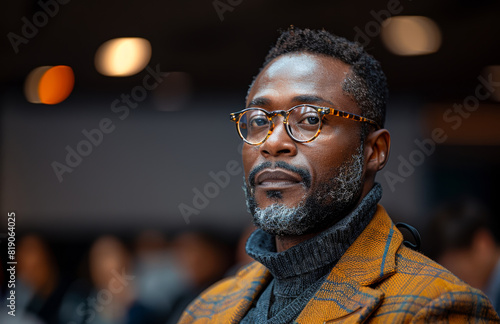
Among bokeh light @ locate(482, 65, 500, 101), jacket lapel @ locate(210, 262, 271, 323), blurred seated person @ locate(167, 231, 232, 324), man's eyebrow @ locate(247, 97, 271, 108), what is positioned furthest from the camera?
bokeh light @ locate(482, 65, 500, 101)

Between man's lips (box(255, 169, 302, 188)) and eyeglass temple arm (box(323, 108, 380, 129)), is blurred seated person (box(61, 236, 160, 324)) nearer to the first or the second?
man's lips (box(255, 169, 302, 188))

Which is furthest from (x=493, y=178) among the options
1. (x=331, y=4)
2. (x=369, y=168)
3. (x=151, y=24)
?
(x=369, y=168)

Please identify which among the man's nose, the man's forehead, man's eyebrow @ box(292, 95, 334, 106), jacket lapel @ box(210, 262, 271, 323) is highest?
the man's forehead

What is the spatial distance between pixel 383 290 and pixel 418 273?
0.38ft

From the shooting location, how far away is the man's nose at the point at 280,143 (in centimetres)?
187

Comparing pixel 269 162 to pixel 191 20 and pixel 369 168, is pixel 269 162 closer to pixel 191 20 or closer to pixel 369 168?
pixel 369 168

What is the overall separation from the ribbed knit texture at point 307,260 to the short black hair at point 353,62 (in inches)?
11.8

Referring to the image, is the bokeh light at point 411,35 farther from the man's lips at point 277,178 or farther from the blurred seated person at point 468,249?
the man's lips at point 277,178

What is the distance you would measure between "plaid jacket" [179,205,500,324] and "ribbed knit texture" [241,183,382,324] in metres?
0.04

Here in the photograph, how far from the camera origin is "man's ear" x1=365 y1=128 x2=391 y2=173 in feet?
6.56

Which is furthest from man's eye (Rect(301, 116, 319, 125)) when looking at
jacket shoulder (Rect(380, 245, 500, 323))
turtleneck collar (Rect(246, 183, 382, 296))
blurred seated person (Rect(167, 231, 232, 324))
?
blurred seated person (Rect(167, 231, 232, 324))

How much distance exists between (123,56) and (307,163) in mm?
3986

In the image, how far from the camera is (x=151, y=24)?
4.99 m

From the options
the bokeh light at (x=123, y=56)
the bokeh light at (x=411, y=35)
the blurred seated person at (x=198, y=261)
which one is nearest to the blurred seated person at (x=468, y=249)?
the bokeh light at (x=411, y=35)
